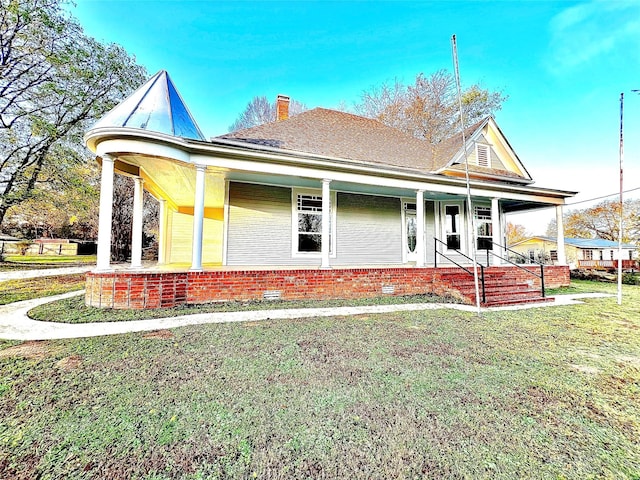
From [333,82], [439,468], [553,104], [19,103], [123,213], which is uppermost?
[333,82]

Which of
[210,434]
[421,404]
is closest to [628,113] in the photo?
[421,404]

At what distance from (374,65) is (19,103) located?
21247mm

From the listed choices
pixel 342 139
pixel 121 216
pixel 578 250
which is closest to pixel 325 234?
pixel 342 139

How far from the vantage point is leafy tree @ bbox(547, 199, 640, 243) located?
36250mm

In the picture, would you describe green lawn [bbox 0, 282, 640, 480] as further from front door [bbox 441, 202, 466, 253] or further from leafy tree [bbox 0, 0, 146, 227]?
leafy tree [bbox 0, 0, 146, 227]

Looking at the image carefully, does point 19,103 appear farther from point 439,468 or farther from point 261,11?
point 439,468

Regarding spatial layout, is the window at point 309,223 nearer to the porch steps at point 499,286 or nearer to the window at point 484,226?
the porch steps at point 499,286

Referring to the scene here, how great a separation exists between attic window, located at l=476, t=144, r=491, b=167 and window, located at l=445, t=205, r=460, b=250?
2.36 m

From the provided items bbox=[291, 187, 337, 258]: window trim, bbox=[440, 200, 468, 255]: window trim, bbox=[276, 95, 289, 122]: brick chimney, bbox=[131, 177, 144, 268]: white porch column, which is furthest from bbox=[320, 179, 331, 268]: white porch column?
bbox=[276, 95, 289, 122]: brick chimney

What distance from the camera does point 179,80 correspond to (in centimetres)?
1602

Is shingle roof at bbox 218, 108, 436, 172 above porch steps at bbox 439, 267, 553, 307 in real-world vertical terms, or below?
above

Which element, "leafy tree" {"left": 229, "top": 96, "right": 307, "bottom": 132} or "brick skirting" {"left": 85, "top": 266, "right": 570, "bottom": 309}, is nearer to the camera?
"brick skirting" {"left": 85, "top": 266, "right": 570, "bottom": 309}

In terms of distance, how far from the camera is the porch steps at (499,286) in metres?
7.71

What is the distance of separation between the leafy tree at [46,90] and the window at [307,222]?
1373 cm
